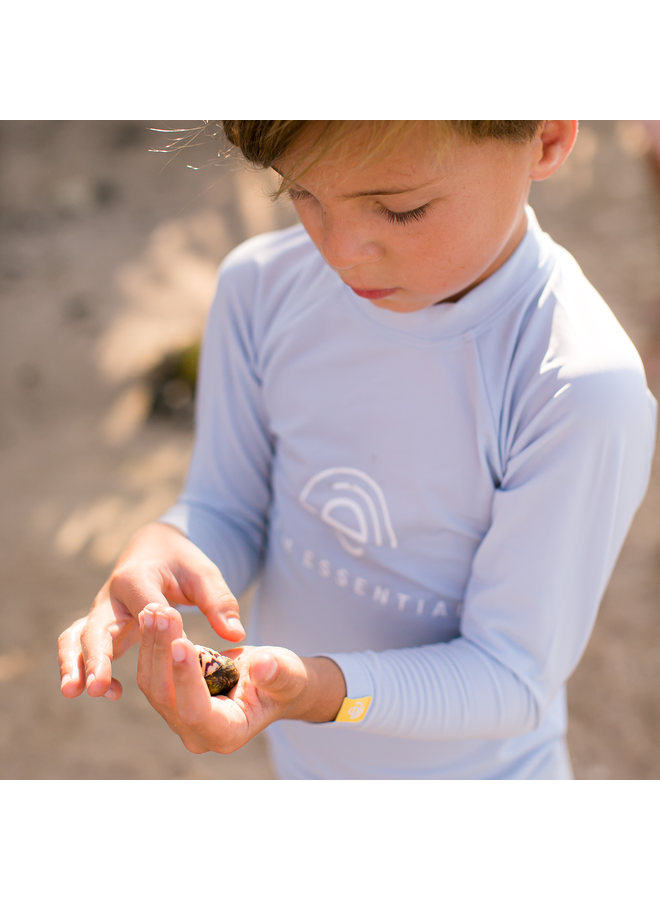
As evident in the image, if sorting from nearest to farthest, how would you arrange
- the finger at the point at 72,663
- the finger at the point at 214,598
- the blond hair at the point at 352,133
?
1. the blond hair at the point at 352,133
2. the finger at the point at 72,663
3. the finger at the point at 214,598

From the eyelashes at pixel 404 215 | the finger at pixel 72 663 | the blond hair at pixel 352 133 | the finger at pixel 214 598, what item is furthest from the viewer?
the finger at pixel 214 598

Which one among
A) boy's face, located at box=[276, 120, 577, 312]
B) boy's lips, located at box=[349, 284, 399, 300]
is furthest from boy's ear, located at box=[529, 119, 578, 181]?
boy's lips, located at box=[349, 284, 399, 300]

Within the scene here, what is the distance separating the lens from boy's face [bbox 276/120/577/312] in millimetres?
1006

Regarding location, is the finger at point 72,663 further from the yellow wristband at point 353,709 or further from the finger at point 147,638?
the yellow wristband at point 353,709

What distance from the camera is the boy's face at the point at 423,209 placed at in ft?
3.30

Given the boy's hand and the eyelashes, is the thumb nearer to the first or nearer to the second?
the boy's hand

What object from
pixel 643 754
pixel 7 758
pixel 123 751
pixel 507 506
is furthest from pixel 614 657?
pixel 7 758

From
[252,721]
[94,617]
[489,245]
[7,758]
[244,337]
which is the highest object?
[489,245]

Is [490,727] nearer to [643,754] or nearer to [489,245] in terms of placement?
[489,245]

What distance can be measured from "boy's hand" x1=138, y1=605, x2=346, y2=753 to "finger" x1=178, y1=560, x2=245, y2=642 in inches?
2.6

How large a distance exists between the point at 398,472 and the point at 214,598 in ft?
1.44

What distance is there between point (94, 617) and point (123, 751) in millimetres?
2136

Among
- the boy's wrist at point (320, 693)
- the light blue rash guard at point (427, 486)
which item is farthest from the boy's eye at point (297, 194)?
the boy's wrist at point (320, 693)

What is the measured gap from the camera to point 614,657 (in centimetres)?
352
